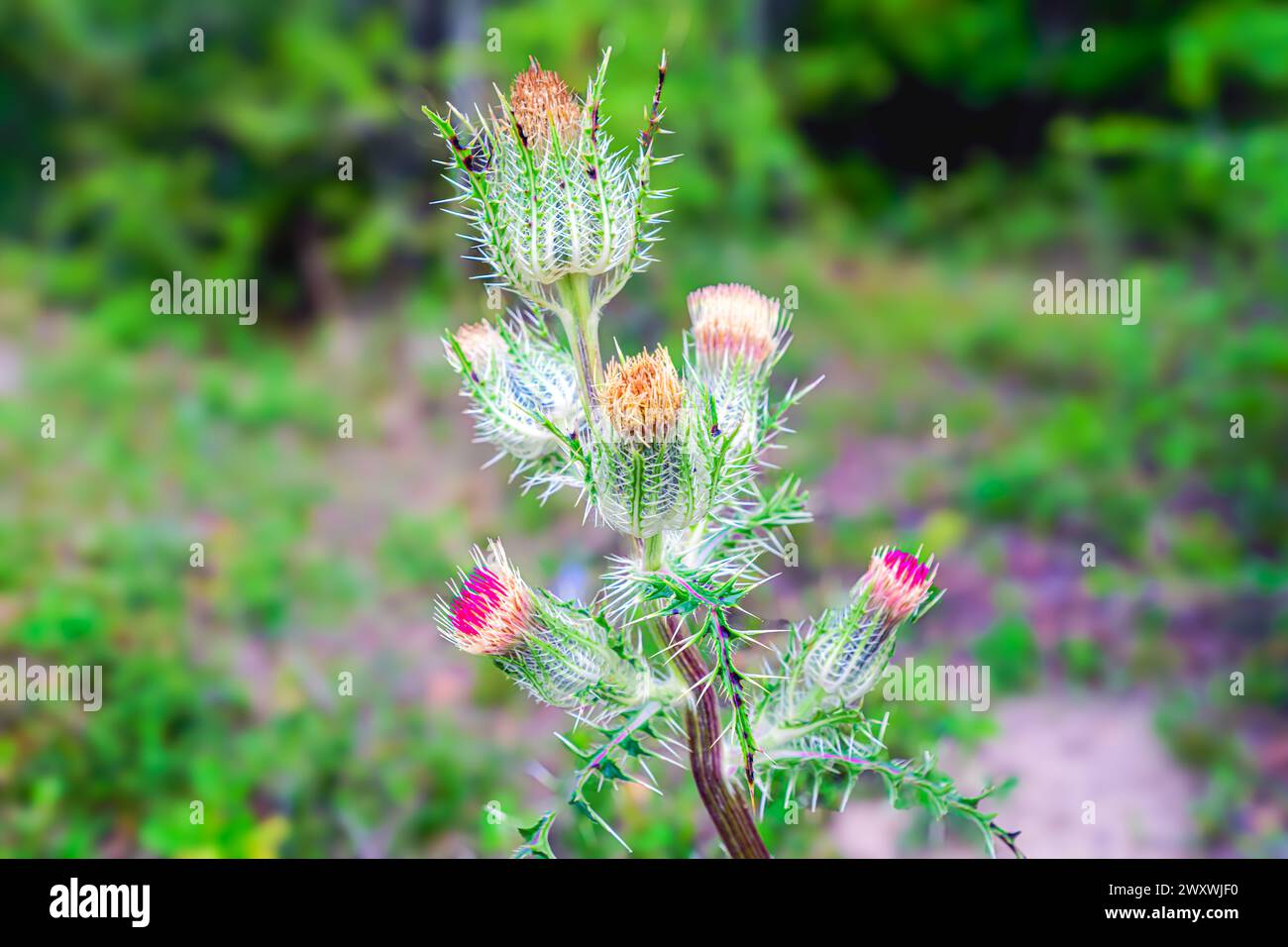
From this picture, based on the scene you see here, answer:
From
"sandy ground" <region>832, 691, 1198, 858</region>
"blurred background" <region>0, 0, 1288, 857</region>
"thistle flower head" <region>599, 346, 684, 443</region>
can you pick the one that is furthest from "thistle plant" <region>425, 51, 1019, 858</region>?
"sandy ground" <region>832, 691, 1198, 858</region>

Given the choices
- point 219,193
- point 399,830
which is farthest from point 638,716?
point 219,193

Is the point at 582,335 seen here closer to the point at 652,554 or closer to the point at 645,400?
the point at 645,400

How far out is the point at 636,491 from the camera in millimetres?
1471

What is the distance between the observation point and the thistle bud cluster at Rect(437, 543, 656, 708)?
1531mm

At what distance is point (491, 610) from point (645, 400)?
38 cm

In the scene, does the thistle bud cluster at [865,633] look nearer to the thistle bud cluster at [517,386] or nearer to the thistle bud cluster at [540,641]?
the thistle bud cluster at [540,641]

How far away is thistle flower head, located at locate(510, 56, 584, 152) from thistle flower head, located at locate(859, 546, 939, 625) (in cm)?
78

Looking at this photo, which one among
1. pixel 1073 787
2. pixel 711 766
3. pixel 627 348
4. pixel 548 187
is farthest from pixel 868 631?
pixel 627 348

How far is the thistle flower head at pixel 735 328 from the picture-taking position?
1713 mm

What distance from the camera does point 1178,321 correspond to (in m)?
6.50

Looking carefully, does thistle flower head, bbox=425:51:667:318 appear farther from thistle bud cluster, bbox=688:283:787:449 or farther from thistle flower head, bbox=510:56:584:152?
thistle bud cluster, bbox=688:283:787:449

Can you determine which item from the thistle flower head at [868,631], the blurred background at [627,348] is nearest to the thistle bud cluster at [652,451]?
the thistle flower head at [868,631]

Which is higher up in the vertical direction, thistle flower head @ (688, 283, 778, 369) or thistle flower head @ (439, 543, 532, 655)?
thistle flower head @ (688, 283, 778, 369)

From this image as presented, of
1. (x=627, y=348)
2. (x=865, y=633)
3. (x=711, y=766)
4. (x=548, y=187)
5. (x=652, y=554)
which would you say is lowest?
(x=711, y=766)
